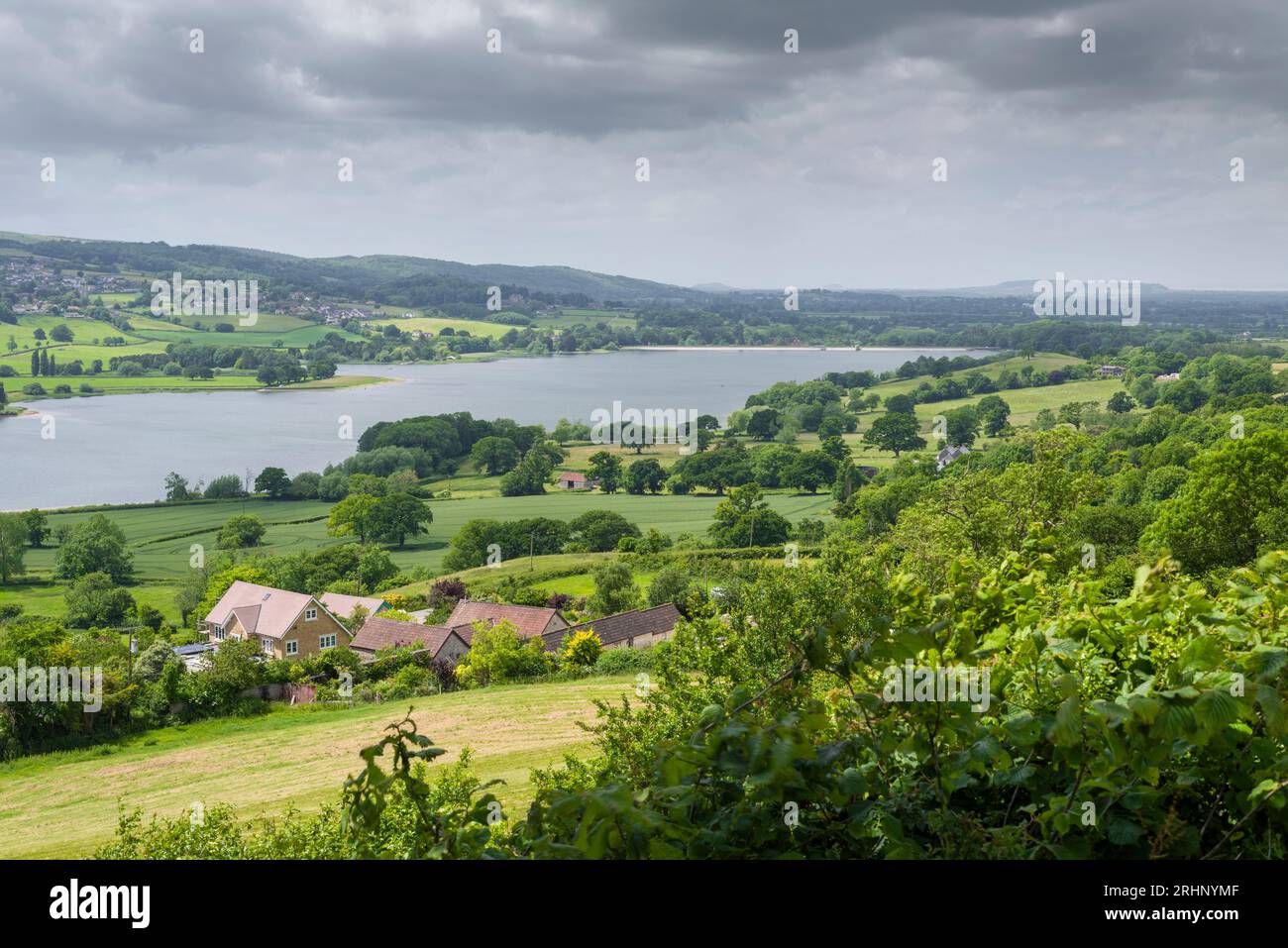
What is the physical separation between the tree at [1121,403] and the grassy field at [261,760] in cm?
4079

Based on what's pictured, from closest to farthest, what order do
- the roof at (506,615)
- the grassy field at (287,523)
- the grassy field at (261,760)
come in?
1. the grassy field at (261,760)
2. the roof at (506,615)
3. the grassy field at (287,523)

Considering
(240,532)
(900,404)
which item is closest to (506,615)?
(240,532)

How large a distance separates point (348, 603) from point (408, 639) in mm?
5500

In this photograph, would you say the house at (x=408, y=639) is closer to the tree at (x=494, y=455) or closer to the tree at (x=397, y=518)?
the tree at (x=397, y=518)

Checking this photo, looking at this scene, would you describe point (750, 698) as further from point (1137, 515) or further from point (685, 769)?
point (1137, 515)

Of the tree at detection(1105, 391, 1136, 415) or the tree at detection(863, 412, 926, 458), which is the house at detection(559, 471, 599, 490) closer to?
the tree at detection(863, 412, 926, 458)

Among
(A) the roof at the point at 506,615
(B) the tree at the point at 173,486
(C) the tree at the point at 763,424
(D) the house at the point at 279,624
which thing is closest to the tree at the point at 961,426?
(C) the tree at the point at 763,424

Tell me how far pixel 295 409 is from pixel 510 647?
3393 centimetres

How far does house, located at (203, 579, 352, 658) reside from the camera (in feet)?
70.2

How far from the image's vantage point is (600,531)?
113 feet

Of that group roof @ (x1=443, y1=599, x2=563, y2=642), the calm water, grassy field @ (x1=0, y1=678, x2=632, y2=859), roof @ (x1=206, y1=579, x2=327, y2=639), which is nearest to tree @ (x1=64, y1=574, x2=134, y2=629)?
roof @ (x1=206, y1=579, x2=327, y2=639)

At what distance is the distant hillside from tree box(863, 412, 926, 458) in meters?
38.9

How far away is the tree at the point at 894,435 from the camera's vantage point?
48.5 metres
